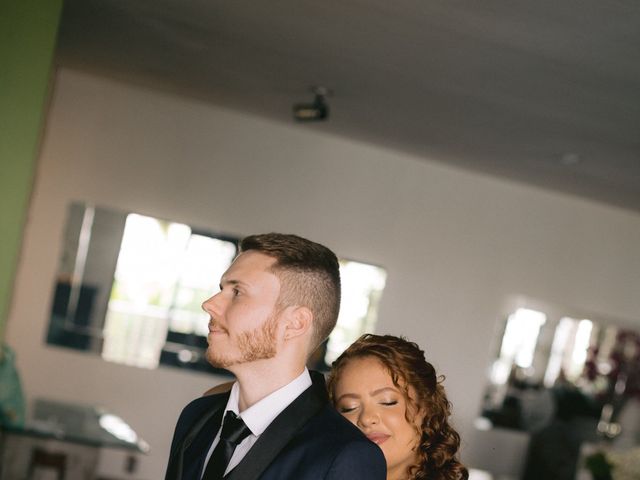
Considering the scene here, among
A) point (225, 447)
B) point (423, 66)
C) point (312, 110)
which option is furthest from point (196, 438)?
point (312, 110)

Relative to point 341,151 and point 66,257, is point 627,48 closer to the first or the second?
point 341,151

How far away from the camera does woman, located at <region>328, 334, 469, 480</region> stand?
2.14 m

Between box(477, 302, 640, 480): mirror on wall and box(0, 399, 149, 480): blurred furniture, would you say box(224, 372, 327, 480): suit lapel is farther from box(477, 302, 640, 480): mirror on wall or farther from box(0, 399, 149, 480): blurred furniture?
box(477, 302, 640, 480): mirror on wall

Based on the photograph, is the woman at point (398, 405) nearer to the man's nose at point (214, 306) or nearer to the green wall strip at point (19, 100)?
the man's nose at point (214, 306)

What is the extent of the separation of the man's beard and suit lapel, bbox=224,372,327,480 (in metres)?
0.11

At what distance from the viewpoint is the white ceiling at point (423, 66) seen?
3662 millimetres

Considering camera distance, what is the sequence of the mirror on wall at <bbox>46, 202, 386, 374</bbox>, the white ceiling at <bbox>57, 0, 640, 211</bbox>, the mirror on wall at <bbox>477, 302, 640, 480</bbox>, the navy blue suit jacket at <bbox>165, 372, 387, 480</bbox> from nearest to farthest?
the navy blue suit jacket at <bbox>165, 372, 387, 480</bbox> < the white ceiling at <bbox>57, 0, 640, 211</bbox> < the mirror on wall at <bbox>46, 202, 386, 374</bbox> < the mirror on wall at <bbox>477, 302, 640, 480</bbox>

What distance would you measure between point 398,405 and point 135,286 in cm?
499

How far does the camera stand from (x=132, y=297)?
6.92 m

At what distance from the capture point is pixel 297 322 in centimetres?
173

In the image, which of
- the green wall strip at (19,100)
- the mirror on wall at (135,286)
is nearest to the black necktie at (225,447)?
the green wall strip at (19,100)

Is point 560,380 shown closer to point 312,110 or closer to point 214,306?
point 312,110

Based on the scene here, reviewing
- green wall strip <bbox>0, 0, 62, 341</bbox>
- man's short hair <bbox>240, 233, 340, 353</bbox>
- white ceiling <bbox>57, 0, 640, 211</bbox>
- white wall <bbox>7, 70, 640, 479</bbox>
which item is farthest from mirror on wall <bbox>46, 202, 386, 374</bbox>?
man's short hair <bbox>240, 233, 340, 353</bbox>

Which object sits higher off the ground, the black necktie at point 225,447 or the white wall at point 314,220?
the white wall at point 314,220
